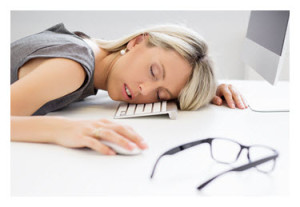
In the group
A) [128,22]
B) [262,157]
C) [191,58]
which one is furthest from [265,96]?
[128,22]

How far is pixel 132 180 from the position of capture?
0.60 meters

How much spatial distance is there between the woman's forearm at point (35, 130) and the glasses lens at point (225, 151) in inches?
12.4

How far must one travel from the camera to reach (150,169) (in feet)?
2.12

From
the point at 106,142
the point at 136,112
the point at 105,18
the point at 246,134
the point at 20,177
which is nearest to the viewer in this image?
the point at 20,177

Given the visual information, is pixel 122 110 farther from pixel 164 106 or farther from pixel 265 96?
pixel 265 96

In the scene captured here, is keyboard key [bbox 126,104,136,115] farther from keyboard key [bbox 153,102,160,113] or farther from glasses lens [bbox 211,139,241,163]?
glasses lens [bbox 211,139,241,163]

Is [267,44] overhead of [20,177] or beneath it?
overhead

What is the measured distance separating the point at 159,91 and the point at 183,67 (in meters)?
0.10

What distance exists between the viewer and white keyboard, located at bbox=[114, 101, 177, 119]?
0.99m

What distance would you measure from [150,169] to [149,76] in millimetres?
456

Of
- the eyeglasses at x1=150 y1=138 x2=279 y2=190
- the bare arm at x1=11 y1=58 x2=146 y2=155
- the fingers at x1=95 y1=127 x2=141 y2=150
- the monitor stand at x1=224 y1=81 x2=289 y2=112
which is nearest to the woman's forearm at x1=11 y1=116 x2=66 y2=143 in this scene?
the bare arm at x1=11 y1=58 x2=146 y2=155

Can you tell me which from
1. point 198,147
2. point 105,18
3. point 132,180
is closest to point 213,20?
point 105,18

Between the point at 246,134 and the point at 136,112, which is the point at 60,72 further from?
the point at 246,134

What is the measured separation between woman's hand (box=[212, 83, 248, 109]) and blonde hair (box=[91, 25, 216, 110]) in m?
0.04
